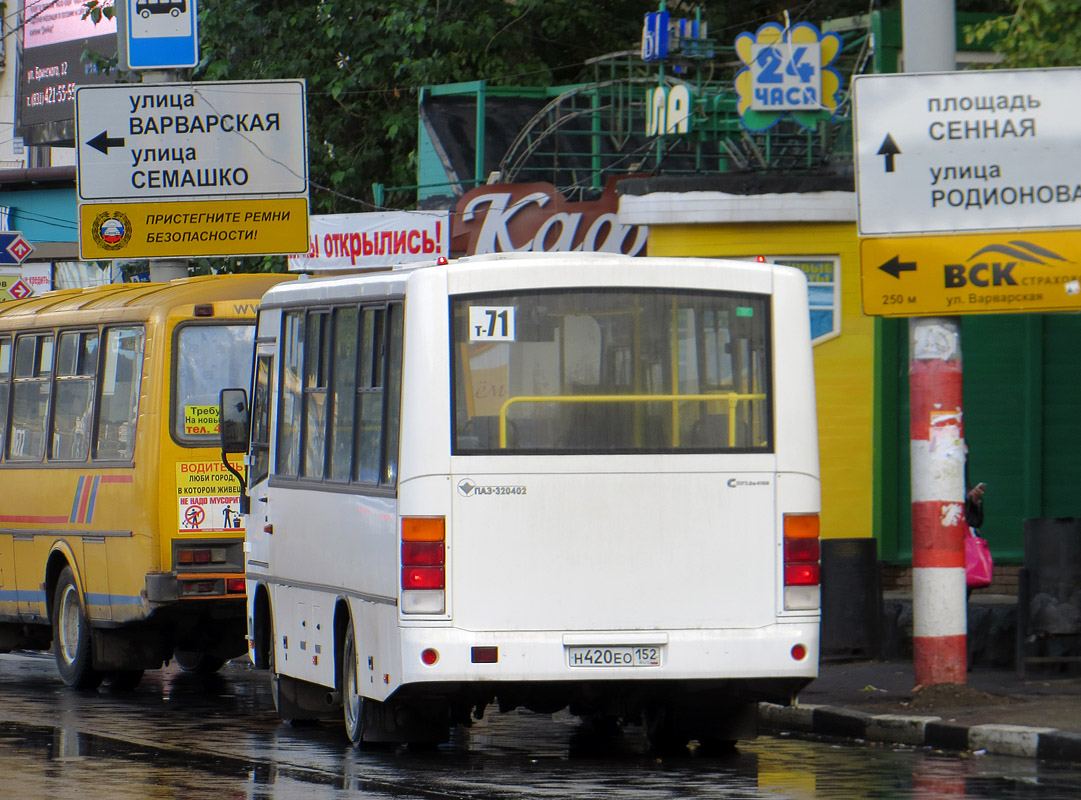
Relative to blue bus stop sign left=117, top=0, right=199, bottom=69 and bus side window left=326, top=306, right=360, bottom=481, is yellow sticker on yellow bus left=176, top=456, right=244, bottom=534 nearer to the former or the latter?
bus side window left=326, top=306, right=360, bottom=481

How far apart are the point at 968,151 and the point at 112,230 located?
30.4ft

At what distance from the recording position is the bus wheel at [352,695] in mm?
11070

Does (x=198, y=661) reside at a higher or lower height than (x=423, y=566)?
lower

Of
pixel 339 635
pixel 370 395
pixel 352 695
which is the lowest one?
pixel 352 695

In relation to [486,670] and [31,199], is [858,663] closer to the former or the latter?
[486,670]

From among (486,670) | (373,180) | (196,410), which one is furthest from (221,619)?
(373,180)

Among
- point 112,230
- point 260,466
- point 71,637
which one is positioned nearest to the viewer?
point 260,466

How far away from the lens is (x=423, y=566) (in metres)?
9.88

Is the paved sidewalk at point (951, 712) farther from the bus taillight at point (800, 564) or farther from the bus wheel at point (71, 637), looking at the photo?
the bus wheel at point (71, 637)

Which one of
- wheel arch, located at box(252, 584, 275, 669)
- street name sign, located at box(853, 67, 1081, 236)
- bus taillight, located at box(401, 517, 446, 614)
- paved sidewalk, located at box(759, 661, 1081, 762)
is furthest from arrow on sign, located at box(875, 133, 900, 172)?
wheel arch, located at box(252, 584, 275, 669)

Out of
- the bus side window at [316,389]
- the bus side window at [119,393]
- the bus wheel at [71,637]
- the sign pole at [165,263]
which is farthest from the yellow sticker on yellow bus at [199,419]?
the sign pole at [165,263]

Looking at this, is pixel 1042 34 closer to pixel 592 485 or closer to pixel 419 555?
pixel 592 485

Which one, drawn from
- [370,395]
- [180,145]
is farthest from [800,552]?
[180,145]

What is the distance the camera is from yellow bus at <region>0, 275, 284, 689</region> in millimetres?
15039
